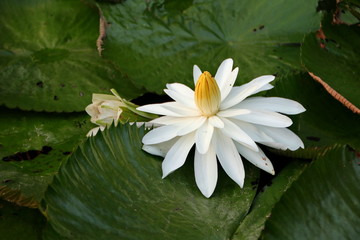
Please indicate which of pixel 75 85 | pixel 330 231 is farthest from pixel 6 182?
pixel 330 231

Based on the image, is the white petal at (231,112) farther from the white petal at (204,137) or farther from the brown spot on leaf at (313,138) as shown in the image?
the brown spot on leaf at (313,138)

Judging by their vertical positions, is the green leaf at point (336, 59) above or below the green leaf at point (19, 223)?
above

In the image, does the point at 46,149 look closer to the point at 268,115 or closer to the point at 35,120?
the point at 35,120

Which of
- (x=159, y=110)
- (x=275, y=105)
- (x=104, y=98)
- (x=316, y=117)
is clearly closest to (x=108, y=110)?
(x=104, y=98)

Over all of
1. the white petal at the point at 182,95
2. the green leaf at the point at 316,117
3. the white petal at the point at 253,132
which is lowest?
the white petal at the point at 182,95

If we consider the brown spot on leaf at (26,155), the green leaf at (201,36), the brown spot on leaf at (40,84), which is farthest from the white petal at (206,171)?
the brown spot on leaf at (40,84)

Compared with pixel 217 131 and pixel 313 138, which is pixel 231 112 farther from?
pixel 313 138

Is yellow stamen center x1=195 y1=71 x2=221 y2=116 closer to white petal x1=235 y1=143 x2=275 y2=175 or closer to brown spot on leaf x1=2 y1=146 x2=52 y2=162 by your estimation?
white petal x1=235 y1=143 x2=275 y2=175
